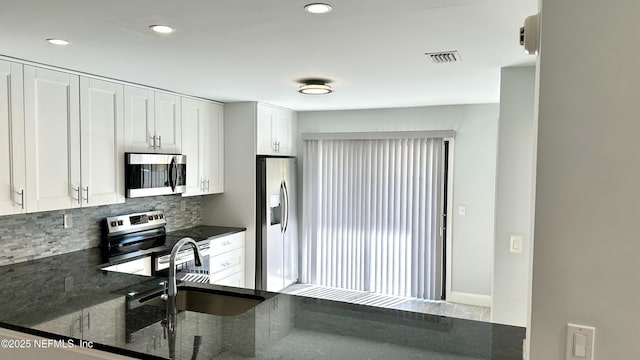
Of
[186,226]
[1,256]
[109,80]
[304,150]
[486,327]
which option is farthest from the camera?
[304,150]

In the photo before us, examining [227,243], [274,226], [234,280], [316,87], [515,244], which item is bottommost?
[234,280]

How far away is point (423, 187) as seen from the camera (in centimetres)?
514

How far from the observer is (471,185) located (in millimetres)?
5016

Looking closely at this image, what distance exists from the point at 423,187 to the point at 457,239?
2.37 ft

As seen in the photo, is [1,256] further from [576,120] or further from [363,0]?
[576,120]

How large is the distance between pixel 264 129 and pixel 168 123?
1179mm

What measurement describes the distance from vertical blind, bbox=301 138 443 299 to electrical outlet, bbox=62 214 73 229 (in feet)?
9.33

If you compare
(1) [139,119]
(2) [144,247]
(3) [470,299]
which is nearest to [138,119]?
(1) [139,119]

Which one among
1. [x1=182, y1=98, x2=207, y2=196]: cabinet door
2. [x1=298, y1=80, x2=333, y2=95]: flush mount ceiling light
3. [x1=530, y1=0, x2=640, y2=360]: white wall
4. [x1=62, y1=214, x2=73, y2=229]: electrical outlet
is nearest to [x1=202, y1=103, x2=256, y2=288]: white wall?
[x1=182, y1=98, x2=207, y2=196]: cabinet door

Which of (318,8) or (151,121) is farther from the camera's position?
(151,121)

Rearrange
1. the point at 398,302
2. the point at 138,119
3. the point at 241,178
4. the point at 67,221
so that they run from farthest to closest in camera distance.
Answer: the point at 398,302 → the point at 241,178 → the point at 138,119 → the point at 67,221

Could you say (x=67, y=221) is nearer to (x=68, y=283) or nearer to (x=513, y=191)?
(x=68, y=283)

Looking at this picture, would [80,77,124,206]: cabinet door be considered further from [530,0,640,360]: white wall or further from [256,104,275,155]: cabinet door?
[530,0,640,360]: white wall

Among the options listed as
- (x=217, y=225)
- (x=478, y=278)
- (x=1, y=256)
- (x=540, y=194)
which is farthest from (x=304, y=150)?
(x=540, y=194)
